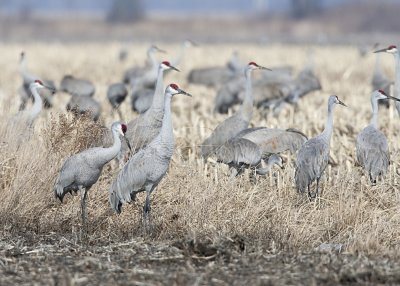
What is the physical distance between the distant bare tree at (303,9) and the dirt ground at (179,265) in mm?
82706

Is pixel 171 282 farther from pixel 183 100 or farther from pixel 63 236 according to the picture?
pixel 183 100

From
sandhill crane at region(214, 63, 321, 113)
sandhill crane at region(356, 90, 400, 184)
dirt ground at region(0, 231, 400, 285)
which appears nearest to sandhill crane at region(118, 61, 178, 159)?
sandhill crane at region(356, 90, 400, 184)

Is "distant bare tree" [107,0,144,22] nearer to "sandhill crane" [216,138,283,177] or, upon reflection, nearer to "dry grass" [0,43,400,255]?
"dry grass" [0,43,400,255]

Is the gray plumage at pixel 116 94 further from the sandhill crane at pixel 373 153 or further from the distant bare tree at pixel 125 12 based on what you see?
the distant bare tree at pixel 125 12

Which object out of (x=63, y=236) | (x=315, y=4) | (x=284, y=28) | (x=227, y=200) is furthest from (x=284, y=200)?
(x=315, y=4)

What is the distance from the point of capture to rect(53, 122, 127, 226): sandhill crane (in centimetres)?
715

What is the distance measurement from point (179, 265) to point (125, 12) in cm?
8250

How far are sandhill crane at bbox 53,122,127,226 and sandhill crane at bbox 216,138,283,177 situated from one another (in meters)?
1.62

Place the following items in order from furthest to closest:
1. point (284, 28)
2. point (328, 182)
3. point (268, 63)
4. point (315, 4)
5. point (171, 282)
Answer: point (315, 4) → point (284, 28) → point (268, 63) → point (328, 182) → point (171, 282)

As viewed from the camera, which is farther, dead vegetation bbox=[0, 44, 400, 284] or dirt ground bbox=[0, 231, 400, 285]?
dead vegetation bbox=[0, 44, 400, 284]

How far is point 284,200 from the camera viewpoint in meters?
7.55

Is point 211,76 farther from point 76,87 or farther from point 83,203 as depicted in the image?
point 83,203

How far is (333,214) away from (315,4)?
89.9 m

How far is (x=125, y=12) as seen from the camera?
87.2m
